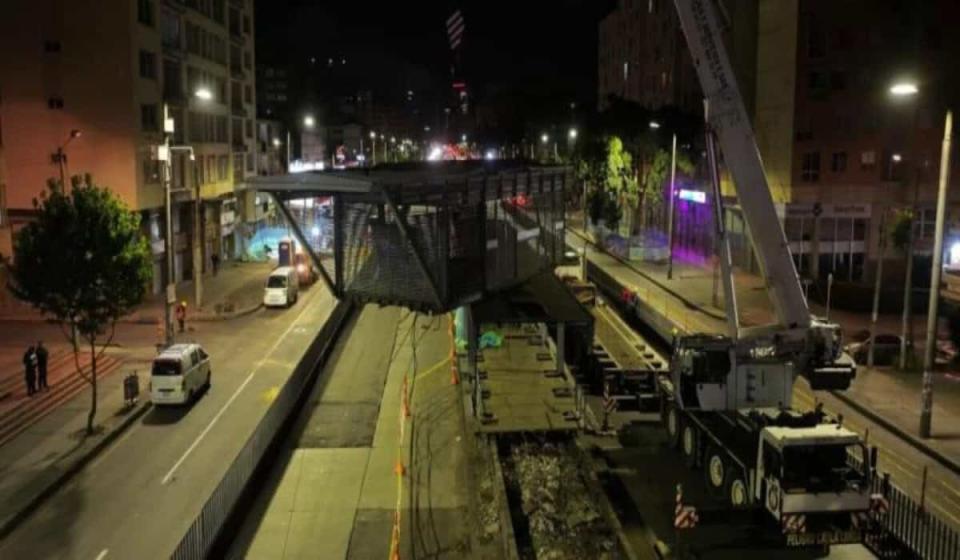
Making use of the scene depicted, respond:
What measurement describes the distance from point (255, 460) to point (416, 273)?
534 cm

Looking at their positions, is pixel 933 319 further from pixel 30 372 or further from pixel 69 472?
pixel 30 372

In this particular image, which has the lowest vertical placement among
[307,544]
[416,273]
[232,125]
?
[307,544]

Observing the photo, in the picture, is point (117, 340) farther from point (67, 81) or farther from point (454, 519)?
point (454, 519)

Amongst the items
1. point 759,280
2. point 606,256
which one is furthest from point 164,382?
point 606,256

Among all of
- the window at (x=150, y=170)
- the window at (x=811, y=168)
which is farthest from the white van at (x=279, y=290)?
the window at (x=811, y=168)

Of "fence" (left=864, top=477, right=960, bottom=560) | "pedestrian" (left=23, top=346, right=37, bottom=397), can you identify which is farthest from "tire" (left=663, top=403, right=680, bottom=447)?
"pedestrian" (left=23, top=346, right=37, bottom=397)

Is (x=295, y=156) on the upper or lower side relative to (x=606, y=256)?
upper

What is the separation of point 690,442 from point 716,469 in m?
1.76

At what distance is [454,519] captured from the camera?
18672mm

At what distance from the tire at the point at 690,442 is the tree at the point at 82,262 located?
49.2 ft

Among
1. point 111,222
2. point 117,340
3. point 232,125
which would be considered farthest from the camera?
point 232,125

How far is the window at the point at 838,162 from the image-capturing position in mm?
53438

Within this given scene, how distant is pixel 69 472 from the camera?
21.6 meters

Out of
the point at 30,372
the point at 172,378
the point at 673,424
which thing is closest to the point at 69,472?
the point at 172,378
